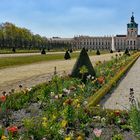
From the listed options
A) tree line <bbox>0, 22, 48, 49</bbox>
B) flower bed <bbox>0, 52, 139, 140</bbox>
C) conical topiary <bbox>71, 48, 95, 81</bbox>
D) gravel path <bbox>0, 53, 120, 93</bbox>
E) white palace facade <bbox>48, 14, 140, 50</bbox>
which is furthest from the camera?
white palace facade <bbox>48, 14, 140, 50</bbox>

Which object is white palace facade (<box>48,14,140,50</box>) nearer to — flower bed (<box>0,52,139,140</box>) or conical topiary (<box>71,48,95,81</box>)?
conical topiary (<box>71,48,95,81</box>)

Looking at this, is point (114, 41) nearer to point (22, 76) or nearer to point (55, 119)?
point (22, 76)

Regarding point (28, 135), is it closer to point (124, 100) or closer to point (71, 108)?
point (71, 108)

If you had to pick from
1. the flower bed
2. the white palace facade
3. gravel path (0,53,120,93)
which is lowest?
the white palace facade

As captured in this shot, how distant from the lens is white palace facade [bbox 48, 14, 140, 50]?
16612 centimetres

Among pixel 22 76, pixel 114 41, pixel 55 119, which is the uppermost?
pixel 55 119

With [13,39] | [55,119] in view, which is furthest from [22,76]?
[13,39]

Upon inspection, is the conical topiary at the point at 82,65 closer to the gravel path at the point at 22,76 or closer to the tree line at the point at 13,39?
the gravel path at the point at 22,76

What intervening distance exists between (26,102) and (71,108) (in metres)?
2.22

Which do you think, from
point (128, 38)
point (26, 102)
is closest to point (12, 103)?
point (26, 102)

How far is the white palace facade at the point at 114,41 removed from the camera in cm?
16612

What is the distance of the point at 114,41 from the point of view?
174625 millimetres

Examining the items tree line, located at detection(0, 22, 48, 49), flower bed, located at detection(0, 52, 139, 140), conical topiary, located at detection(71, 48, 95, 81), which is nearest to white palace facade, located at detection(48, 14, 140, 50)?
tree line, located at detection(0, 22, 48, 49)

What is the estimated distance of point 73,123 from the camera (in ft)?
22.1
